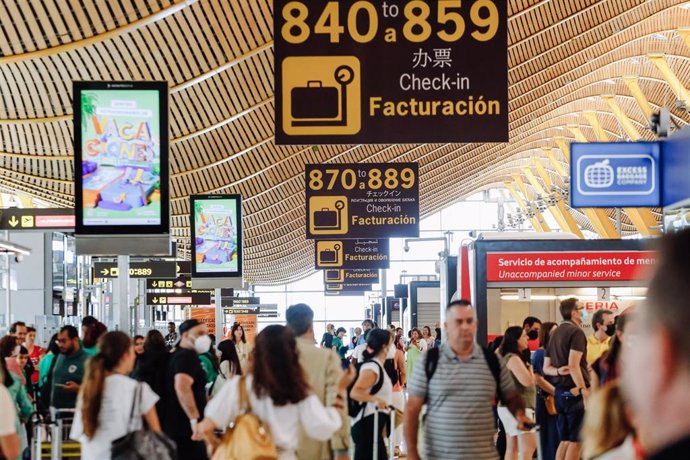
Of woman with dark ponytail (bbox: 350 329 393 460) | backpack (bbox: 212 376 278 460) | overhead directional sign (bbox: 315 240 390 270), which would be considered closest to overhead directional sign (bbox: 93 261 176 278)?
overhead directional sign (bbox: 315 240 390 270)

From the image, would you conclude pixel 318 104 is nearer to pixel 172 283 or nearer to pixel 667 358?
pixel 667 358

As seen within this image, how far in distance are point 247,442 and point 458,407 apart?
1410mm

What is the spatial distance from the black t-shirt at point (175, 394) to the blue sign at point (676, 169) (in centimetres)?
600

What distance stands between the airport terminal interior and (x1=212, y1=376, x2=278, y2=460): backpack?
1 centimetres

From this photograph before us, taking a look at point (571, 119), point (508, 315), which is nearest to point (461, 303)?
point (508, 315)

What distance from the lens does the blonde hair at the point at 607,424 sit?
3.95 metres

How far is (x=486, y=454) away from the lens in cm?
630

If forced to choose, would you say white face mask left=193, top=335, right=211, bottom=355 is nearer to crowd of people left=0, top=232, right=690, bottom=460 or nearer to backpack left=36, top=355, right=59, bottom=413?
crowd of people left=0, top=232, right=690, bottom=460

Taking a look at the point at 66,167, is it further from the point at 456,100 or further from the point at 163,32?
the point at 456,100

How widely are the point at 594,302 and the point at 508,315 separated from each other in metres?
1.44

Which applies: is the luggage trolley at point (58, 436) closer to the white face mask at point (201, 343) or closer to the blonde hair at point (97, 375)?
the white face mask at point (201, 343)

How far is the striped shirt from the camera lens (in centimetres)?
627

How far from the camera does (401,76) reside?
9.80m

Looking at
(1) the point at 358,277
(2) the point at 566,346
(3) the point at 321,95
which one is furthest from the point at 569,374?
(1) the point at 358,277
